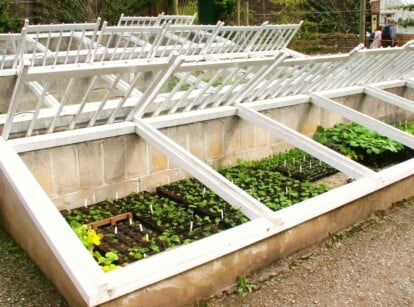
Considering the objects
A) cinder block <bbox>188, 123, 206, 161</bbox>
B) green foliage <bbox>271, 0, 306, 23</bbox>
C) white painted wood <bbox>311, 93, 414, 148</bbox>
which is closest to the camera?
cinder block <bbox>188, 123, 206, 161</bbox>

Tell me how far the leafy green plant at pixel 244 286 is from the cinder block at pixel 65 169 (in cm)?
148

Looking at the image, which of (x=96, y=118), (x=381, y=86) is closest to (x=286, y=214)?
(x=96, y=118)

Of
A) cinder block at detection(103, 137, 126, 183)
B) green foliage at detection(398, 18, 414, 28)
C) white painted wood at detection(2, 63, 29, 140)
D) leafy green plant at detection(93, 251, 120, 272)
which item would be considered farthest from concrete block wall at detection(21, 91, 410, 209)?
green foliage at detection(398, 18, 414, 28)

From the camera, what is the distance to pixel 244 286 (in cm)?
265

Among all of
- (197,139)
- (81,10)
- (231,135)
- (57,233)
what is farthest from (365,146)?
(81,10)

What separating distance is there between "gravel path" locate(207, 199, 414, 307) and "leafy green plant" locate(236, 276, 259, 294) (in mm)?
20

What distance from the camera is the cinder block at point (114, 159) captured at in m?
3.58

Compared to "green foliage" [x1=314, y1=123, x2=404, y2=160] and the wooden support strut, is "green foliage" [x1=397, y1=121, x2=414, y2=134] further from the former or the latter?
the wooden support strut

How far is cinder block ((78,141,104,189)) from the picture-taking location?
3453mm

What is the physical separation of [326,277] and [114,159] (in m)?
1.76

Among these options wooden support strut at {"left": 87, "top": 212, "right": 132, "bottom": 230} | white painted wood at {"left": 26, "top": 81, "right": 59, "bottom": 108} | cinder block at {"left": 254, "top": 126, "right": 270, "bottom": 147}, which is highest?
white painted wood at {"left": 26, "top": 81, "right": 59, "bottom": 108}

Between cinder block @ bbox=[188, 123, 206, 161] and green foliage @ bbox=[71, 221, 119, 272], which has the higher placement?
cinder block @ bbox=[188, 123, 206, 161]

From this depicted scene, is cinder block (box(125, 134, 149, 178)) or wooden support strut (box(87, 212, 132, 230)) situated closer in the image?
wooden support strut (box(87, 212, 132, 230))

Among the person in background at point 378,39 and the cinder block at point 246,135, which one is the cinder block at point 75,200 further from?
the person in background at point 378,39
